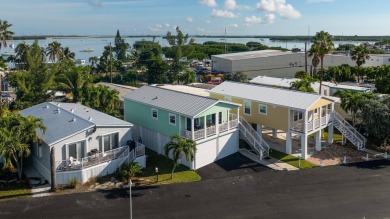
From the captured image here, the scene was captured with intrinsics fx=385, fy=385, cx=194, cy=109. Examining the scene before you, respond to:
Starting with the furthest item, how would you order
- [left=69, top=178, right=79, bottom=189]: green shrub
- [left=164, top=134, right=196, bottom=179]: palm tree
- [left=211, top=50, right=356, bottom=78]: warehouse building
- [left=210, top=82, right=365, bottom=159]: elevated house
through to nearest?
[left=211, top=50, right=356, bottom=78]: warehouse building < [left=210, top=82, right=365, bottom=159]: elevated house < [left=164, top=134, right=196, bottom=179]: palm tree < [left=69, top=178, right=79, bottom=189]: green shrub

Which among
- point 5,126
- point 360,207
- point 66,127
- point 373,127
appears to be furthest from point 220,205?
point 373,127

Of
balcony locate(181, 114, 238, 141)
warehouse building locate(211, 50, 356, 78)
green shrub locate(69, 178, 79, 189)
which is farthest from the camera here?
warehouse building locate(211, 50, 356, 78)

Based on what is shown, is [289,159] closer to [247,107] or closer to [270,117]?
[270,117]

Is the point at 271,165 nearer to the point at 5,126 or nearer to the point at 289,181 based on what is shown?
the point at 289,181

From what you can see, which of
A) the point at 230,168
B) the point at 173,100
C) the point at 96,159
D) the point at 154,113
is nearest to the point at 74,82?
the point at 154,113

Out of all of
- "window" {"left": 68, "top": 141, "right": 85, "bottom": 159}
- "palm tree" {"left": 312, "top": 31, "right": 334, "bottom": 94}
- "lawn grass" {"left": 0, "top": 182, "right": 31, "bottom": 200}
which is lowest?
"lawn grass" {"left": 0, "top": 182, "right": 31, "bottom": 200}

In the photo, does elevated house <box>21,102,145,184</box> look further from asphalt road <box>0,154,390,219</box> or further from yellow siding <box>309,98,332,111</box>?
yellow siding <box>309,98,332,111</box>

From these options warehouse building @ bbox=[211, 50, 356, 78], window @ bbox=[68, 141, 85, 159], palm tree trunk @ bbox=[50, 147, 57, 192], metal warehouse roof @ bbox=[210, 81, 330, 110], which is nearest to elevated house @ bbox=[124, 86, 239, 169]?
metal warehouse roof @ bbox=[210, 81, 330, 110]
